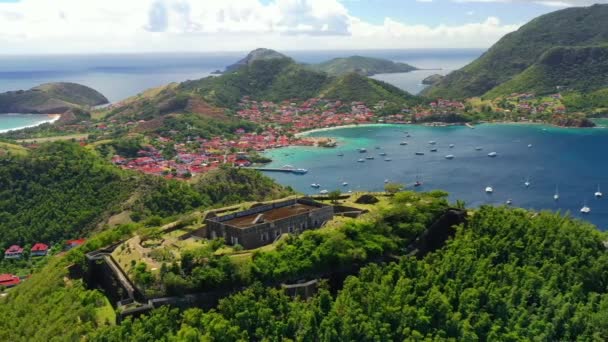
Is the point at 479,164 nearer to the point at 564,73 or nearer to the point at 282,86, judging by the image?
the point at 564,73

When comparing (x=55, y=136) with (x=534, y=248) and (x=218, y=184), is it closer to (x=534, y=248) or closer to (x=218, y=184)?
(x=218, y=184)

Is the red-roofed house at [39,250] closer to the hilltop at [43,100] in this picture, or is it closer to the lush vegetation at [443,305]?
the lush vegetation at [443,305]

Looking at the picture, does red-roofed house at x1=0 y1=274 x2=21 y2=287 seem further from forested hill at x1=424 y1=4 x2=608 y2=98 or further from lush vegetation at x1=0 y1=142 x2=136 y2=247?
forested hill at x1=424 y1=4 x2=608 y2=98

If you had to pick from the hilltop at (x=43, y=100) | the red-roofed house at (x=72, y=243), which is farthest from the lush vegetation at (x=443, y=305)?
the hilltop at (x=43, y=100)

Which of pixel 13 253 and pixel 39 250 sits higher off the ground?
pixel 39 250

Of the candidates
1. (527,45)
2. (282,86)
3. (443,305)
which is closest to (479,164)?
(443,305)

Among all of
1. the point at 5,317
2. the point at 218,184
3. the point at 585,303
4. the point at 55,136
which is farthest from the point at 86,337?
the point at 55,136

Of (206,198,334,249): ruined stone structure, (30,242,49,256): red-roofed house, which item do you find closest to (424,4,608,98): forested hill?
(30,242,49,256): red-roofed house
